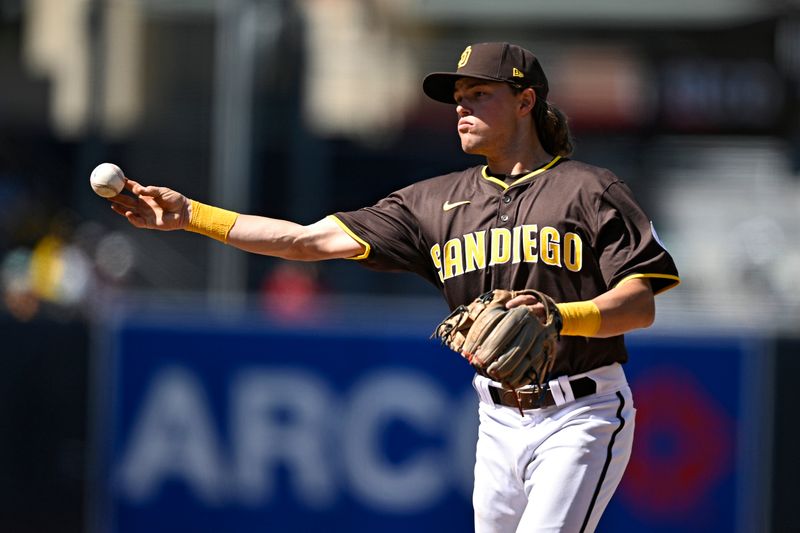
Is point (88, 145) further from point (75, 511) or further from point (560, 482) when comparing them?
point (560, 482)

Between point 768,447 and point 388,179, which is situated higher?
point 388,179

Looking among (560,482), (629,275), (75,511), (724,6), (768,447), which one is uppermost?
(724,6)

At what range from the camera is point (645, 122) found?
1566cm

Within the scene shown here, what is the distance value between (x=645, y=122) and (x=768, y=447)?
899cm

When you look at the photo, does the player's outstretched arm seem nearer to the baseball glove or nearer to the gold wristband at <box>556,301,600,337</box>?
the baseball glove

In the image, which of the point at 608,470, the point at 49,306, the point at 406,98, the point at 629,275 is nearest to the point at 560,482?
the point at 608,470

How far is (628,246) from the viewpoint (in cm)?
371

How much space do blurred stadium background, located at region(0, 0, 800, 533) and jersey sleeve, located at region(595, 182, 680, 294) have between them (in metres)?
3.60

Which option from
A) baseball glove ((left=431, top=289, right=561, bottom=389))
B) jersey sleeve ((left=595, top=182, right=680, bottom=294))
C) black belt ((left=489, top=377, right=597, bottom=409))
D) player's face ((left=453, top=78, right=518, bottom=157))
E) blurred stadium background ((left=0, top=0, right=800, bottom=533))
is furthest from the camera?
blurred stadium background ((left=0, top=0, right=800, bottom=533))

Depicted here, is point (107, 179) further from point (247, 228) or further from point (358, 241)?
point (358, 241)

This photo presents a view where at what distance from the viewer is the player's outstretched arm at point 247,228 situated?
13.1 feet

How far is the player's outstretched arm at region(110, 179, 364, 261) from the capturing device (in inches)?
157

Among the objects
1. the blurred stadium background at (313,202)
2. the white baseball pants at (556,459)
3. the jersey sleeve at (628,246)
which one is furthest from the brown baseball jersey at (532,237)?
the blurred stadium background at (313,202)

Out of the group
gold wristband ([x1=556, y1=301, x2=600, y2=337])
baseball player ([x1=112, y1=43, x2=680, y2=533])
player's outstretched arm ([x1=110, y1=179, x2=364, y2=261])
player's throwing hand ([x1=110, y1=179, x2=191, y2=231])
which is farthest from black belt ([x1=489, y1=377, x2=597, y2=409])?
player's throwing hand ([x1=110, y1=179, x2=191, y2=231])
